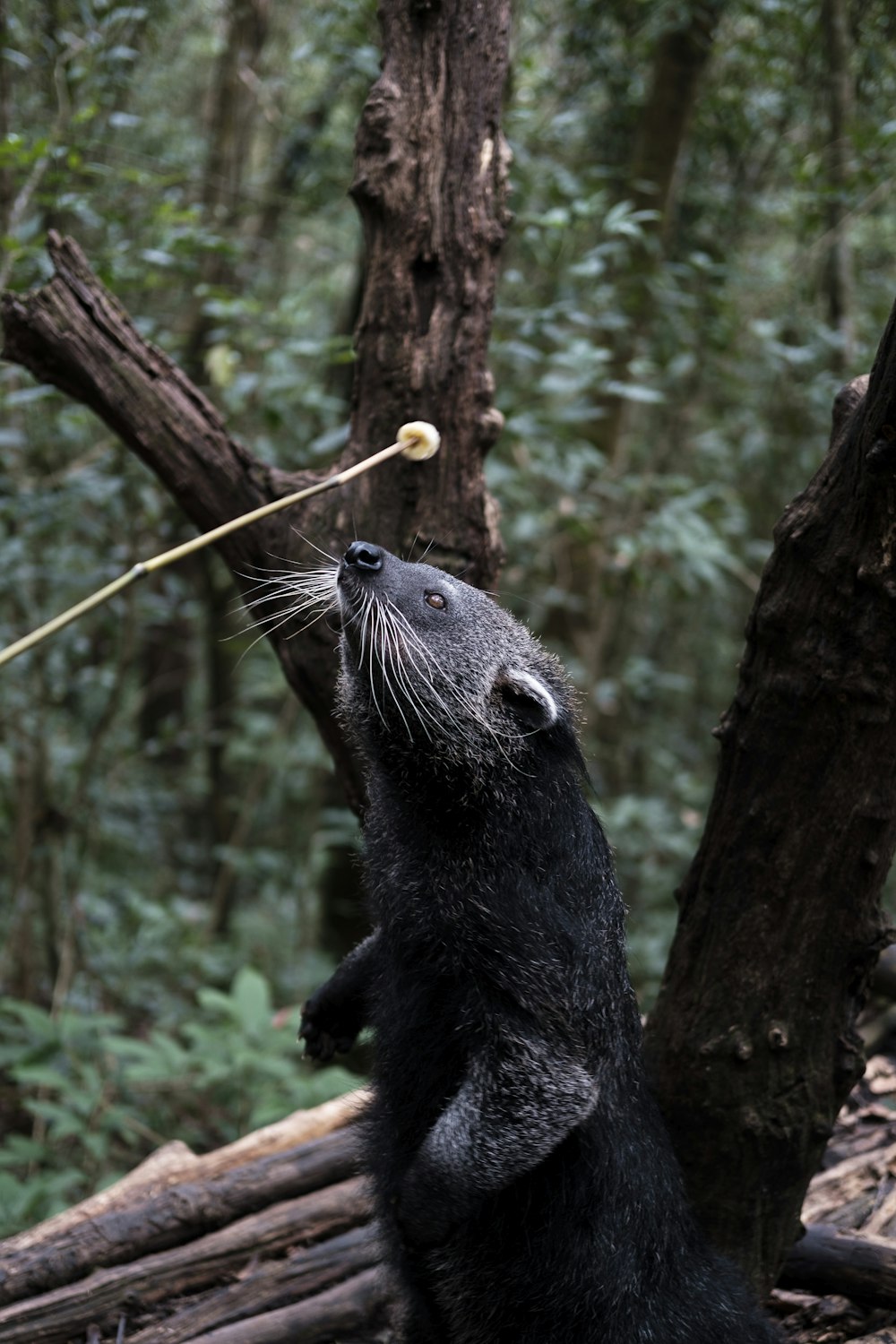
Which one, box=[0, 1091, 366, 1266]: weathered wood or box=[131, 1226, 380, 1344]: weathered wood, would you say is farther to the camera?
box=[0, 1091, 366, 1266]: weathered wood

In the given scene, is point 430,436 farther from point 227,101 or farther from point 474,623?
point 227,101

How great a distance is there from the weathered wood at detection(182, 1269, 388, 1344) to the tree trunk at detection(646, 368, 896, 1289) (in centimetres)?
103

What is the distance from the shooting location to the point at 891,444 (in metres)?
2.17

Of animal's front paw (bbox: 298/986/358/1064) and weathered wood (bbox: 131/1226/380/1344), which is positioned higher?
animal's front paw (bbox: 298/986/358/1064)

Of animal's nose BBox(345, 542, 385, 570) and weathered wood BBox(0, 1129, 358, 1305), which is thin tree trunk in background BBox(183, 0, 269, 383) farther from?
weathered wood BBox(0, 1129, 358, 1305)

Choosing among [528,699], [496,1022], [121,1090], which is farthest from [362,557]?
[121,1090]

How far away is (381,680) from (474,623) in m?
0.29

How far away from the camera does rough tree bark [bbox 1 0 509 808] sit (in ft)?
10.4

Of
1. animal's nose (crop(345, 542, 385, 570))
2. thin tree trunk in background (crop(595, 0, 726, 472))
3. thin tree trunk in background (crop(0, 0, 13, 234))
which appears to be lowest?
animal's nose (crop(345, 542, 385, 570))

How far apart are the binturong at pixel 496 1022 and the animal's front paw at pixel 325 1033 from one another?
1.03 feet

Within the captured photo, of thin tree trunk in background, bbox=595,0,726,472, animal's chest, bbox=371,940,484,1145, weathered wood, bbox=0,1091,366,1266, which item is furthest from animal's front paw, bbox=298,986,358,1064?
thin tree trunk in background, bbox=595,0,726,472

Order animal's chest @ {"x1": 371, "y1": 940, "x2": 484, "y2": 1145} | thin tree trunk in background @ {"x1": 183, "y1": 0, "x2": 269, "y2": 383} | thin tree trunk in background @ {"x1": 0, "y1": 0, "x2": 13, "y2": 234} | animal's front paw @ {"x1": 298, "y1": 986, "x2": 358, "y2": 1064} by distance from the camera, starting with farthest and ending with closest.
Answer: thin tree trunk in background @ {"x1": 183, "y1": 0, "x2": 269, "y2": 383}, thin tree trunk in background @ {"x1": 0, "y1": 0, "x2": 13, "y2": 234}, animal's front paw @ {"x1": 298, "y1": 986, "x2": 358, "y2": 1064}, animal's chest @ {"x1": 371, "y1": 940, "x2": 484, "y2": 1145}

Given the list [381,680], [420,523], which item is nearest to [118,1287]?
[381,680]

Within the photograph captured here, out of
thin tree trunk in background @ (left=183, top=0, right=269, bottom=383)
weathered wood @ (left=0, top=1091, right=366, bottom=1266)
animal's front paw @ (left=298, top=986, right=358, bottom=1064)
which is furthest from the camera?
thin tree trunk in background @ (left=183, top=0, right=269, bottom=383)
